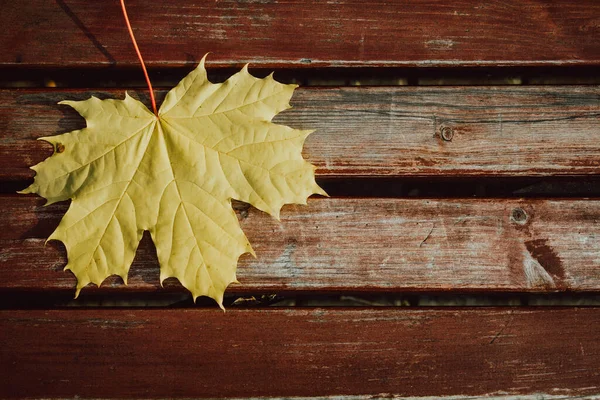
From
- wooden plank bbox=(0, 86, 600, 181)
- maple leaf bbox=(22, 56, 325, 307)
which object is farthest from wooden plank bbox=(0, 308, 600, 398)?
wooden plank bbox=(0, 86, 600, 181)

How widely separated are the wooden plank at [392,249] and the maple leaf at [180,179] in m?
0.17

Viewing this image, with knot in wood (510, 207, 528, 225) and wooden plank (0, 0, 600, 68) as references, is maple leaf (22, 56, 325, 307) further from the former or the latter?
knot in wood (510, 207, 528, 225)

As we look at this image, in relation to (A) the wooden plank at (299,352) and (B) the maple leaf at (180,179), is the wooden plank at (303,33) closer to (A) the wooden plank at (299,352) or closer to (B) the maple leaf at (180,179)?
(B) the maple leaf at (180,179)

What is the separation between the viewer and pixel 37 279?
1.25 metres

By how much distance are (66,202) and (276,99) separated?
2.03ft

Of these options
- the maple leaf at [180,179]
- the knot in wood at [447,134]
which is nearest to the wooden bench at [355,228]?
the knot in wood at [447,134]

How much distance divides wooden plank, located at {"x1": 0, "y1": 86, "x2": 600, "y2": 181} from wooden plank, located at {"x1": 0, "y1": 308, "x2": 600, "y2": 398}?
399 mm

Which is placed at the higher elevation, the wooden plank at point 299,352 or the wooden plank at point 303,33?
the wooden plank at point 303,33

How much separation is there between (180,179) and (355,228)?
472 millimetres

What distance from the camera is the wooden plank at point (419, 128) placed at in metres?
1.26

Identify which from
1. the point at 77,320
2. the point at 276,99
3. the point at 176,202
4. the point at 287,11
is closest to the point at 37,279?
the point at 77,320

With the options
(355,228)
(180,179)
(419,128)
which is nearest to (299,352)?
(355,228)

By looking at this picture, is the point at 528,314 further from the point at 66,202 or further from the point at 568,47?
the point at 66,202

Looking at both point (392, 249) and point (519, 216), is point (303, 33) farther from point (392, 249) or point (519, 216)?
point (519, 216)
